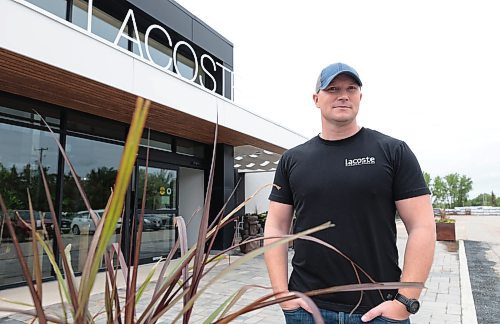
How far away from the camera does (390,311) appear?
50.5 inches

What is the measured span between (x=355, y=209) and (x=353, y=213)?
0.02 m

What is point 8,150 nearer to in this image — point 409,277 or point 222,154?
point 222,154

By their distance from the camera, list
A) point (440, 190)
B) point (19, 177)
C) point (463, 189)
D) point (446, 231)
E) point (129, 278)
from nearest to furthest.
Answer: point (129, 278)
point (19, 177)
point (446, 231)
point (440, 190)
point (463, 189)

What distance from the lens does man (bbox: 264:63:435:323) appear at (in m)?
1.34

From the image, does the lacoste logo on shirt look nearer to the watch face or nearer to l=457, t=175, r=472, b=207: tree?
the watch face

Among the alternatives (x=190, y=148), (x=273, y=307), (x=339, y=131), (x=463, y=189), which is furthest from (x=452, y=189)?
(x=339, y=131)

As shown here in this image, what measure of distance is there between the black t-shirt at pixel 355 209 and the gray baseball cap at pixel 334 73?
26 cm

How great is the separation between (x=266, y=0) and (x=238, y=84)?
2.37 m

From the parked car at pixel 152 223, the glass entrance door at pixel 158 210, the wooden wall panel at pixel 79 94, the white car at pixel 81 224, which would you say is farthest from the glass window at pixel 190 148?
the white car at pixel 81 224

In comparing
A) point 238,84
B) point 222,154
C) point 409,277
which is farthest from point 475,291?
point 238,84

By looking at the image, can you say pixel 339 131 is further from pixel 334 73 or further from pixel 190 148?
pixel 190 148

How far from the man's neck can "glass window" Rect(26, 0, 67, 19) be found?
605 centimetres

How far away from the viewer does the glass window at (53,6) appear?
5.72 m

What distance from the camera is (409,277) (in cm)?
132
